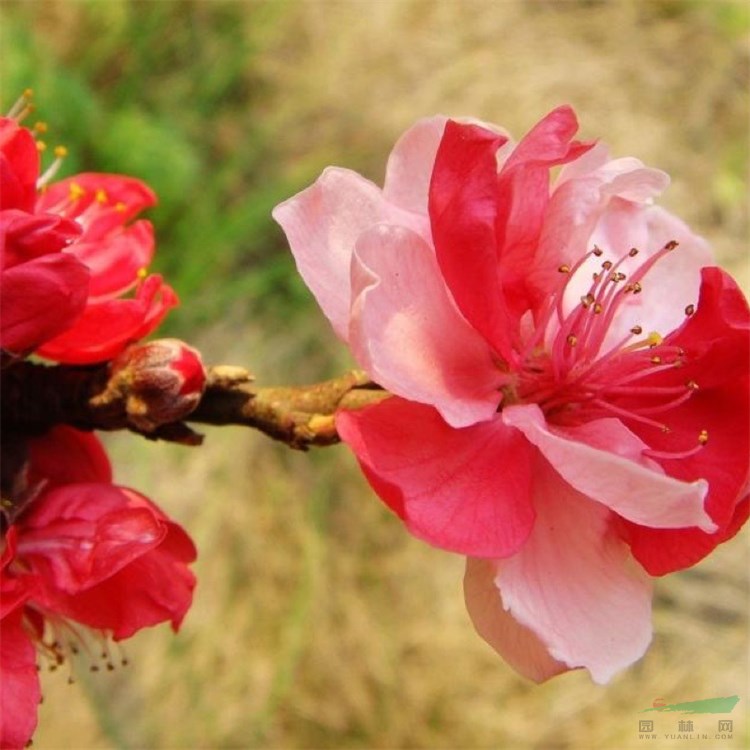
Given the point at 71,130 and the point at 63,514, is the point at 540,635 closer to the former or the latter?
the point at 63,514

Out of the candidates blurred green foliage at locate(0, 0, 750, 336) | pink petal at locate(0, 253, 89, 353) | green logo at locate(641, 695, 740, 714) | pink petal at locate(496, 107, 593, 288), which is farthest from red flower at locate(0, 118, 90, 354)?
blurred green foliage at locate(0, 0, 750, 336)

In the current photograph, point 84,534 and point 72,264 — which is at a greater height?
point 72,264

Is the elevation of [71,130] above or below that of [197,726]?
above

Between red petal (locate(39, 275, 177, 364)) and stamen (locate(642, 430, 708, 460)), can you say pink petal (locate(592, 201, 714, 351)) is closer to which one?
stamen (locate(642, 430, 708, 460))

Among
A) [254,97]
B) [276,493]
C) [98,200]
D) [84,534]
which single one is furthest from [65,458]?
[254,97]

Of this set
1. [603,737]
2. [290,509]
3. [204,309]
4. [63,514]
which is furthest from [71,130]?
[603,737]

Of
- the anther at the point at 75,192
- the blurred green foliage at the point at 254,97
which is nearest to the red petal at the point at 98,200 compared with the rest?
the anther at the point at 75,192

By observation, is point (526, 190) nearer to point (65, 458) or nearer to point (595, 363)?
point (595, 363)
